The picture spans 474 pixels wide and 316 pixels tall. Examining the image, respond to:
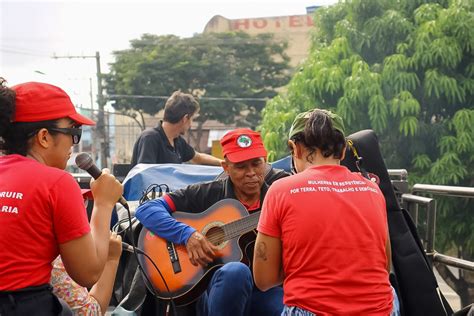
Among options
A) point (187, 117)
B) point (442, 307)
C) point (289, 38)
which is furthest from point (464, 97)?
point (289, 38)

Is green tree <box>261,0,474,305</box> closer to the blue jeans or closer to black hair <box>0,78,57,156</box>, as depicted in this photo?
the blue jeans

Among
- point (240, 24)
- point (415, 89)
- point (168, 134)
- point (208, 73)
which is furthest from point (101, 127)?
point (168, 134)

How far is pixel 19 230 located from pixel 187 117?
380 centimetres

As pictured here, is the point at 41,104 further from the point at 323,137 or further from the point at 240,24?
the point at 240,24

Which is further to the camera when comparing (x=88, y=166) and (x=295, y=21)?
(x=295, y=21)

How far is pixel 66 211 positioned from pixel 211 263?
148cm

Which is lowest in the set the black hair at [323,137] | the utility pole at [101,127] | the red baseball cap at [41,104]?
the utility pole at [101,127]

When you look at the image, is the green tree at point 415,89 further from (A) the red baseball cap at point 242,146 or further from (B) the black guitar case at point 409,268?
(A) the red baseball cap at point 242,146

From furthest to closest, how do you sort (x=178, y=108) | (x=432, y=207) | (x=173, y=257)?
1. (x=178, y=108)
2. (x=432, y=207)
3. (x=173, y=257)

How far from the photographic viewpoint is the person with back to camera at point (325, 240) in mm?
2906

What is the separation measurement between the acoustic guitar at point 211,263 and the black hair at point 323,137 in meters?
1.07

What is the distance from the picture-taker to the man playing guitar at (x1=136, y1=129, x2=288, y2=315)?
3842 mm

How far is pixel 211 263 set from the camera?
4.07m

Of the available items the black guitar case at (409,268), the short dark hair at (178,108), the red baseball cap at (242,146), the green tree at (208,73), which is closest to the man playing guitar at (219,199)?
the red baseball cap at (242,146)
